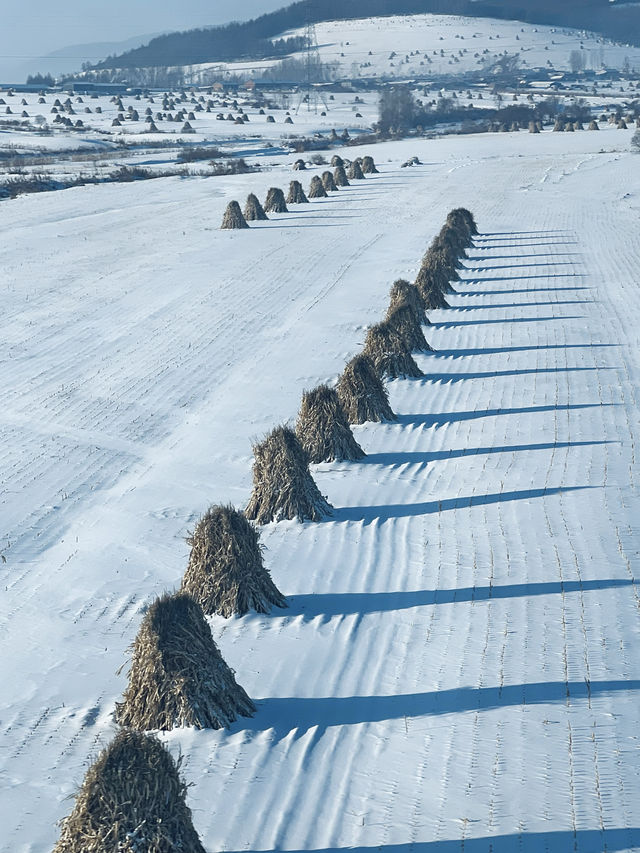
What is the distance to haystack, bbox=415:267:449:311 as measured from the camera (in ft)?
87.1

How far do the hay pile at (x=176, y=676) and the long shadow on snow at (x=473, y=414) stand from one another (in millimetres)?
9119

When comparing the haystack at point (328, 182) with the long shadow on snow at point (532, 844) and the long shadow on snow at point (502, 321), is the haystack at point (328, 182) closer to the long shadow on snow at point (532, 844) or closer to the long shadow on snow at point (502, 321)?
the long shadow on snow at point (502, 321)

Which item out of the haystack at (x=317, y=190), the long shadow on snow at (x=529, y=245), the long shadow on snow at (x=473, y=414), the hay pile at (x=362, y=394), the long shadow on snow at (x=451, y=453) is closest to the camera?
the long shadow on snow at (x=451, y=453)

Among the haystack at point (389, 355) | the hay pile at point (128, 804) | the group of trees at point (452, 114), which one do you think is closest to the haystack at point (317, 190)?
the haystack at point (389, 355)

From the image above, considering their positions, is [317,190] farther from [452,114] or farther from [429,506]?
[452,114]

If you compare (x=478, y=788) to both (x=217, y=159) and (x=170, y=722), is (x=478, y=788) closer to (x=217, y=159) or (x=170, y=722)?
(x=170, y=722)

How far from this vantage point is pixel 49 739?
29.8 ft

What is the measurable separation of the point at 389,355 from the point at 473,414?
9.19 ft

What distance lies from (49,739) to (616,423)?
10971mm

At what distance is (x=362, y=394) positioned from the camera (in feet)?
57.7

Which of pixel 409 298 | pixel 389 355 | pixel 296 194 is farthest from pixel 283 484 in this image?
pixel 296 194

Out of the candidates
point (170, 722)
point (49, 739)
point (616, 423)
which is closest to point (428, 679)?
point (170, 722)

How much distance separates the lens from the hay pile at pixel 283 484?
13.5 meters

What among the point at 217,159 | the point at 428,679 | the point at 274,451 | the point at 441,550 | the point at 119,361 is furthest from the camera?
the point at 217,159
